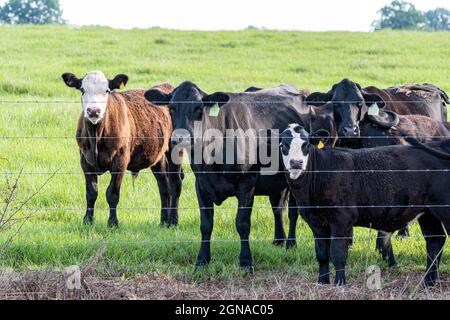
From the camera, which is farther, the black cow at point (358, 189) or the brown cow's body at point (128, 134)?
the brown cow's body at point (128, 134)

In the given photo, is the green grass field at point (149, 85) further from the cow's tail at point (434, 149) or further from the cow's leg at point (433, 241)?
the cow's tail at point (434, 149)

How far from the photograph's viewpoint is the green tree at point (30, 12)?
73375mm

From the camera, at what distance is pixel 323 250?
8.59m

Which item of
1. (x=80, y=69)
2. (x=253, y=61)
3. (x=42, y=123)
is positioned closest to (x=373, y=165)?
(x=42, y=123)

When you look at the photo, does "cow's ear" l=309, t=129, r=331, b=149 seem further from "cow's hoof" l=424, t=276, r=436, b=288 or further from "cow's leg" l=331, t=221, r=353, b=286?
"cow's hoof" l=424, t=276, r=436, b=288

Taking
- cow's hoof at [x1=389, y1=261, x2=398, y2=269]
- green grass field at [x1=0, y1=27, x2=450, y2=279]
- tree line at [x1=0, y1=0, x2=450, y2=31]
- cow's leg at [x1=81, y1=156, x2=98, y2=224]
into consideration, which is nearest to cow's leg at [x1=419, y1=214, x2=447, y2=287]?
green grass field at [x1=0, y1=27, x2=450, y2=279]

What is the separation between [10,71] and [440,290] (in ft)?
56.3

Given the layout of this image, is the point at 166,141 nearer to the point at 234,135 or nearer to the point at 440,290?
the point at 234,135

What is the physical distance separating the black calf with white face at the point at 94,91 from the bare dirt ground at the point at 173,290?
114 inches

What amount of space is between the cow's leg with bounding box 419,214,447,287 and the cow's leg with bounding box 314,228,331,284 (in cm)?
112

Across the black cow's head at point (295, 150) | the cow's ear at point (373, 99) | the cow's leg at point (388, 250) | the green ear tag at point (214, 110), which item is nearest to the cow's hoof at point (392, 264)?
the cow's leg at point (388, 250)

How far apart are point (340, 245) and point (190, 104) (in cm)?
240

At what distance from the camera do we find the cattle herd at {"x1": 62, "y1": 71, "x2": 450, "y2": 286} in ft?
27.8

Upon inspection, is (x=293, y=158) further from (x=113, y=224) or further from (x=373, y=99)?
(x=113, y=224)
